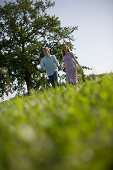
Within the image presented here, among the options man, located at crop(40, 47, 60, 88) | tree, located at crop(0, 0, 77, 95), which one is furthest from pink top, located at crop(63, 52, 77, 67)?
tree, located at crop(0, 0, 77, 95)

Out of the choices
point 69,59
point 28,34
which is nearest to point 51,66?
point 69,59

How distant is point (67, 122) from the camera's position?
1.02 metres

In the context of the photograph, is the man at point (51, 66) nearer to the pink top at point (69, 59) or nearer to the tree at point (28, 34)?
the pink top at point (69, 59)

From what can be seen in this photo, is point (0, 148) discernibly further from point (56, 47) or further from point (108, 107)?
point (56, 47)

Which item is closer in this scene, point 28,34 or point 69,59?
point 69,59

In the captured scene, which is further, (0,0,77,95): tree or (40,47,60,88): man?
(0,0,77,95): tree

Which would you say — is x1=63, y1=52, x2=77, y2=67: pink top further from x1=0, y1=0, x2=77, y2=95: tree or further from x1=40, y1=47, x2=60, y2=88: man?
x1=0, y1=0, x2=77, y2=95: tree

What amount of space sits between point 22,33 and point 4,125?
20146mm

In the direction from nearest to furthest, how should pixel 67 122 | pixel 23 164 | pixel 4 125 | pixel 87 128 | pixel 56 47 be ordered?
pixel 23 164, pixel 87 128, pixel 67 122, pixel 4 125, pixel 56 47

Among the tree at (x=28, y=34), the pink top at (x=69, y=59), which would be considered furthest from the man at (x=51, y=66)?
the tree at (x=28, y=34)

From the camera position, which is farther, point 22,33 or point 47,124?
point 22,33

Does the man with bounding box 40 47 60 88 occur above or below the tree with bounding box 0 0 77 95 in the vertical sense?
below

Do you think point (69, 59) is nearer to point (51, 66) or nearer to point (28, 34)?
point (51, 66)

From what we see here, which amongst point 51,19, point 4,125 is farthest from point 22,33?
point 4,125
